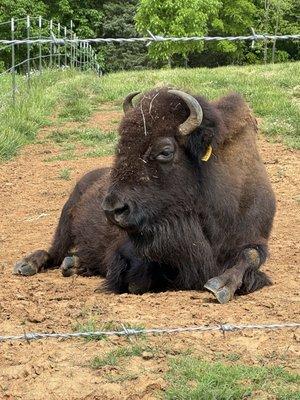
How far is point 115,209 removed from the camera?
572 centimetres

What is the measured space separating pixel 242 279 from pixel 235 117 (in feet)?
4.58

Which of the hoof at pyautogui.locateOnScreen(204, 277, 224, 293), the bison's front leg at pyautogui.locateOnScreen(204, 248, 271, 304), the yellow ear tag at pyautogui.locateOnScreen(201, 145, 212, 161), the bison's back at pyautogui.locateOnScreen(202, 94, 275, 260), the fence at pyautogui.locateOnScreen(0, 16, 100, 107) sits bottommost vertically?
the fence at pyautogui.locateOnScreen(0, 16, 100, 107)

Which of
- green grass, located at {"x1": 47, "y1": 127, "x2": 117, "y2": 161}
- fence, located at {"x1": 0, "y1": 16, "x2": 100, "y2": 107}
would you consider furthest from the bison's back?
green grass, located at {"x1": 47, "y1": 127, "x2": 117, "y2": 161}

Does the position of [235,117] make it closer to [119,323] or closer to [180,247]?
[180,247]

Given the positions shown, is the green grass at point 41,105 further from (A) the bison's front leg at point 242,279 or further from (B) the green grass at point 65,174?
(A) the bison's front leg at point 242,279

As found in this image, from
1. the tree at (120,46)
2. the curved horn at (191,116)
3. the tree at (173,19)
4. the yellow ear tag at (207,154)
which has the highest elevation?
the curved horn at (191,116)

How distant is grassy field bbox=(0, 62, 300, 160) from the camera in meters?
14.5

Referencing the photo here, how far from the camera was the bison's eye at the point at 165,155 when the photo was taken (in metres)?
6.00

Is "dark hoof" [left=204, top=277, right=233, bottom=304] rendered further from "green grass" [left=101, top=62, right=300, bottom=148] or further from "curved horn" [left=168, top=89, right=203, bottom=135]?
"green grass" [left=101, top=62, right=300, bottom=148]

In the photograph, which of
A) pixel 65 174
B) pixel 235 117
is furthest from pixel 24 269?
pixel 65 174

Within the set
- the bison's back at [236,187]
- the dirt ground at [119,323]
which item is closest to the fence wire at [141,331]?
the dirt ground at [119,323]

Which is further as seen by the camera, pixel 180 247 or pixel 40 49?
pixel 40 49

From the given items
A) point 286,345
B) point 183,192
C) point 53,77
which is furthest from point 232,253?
point 53,77

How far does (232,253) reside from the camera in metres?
6.39
